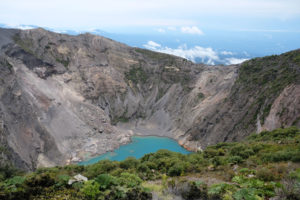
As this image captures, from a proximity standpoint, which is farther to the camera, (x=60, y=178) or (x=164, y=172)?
(x=164, y=172)

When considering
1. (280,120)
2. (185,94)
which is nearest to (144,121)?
(185,94)

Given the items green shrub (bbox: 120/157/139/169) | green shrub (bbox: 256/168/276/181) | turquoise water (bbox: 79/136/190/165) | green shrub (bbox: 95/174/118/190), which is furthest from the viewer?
turquoise water (bbox: 79/136/190/165)

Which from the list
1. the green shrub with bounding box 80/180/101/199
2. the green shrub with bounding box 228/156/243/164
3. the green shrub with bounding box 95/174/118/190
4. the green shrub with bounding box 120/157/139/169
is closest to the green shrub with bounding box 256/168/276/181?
the green shrub with bounding box 228/156/243/164

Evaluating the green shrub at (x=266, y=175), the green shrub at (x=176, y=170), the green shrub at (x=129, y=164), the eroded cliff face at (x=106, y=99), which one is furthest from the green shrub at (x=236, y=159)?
the eroded cliff face at (x=106, y=99)

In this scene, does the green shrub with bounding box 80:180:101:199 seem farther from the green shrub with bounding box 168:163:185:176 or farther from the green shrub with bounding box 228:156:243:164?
the green shrub with bounding box 228:156:243:164

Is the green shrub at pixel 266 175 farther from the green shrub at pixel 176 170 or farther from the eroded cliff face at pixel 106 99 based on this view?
the eroded cliff face at pixel 106 99

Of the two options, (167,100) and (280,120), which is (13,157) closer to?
(280,120)
